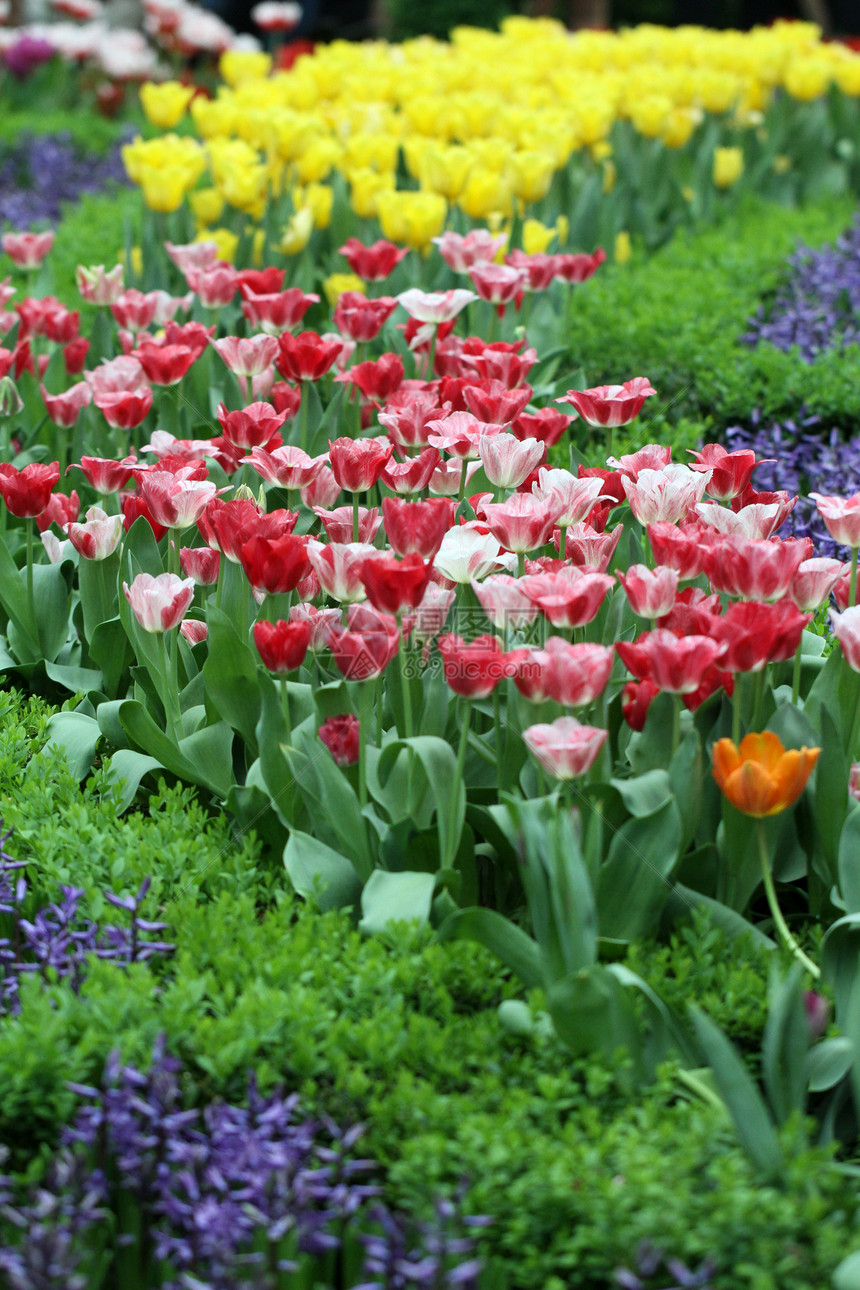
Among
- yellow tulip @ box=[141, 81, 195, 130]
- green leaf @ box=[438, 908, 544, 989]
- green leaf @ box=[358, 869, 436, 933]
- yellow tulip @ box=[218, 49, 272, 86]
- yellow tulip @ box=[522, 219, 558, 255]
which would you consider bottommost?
green leaf @ box=[358, 869, 436, 933]

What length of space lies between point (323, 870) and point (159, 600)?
534 millimetres

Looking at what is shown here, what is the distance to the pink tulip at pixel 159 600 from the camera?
2227 millimetres

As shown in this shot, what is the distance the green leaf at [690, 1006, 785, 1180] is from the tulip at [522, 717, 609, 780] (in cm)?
35

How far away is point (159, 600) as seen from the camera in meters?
2.23

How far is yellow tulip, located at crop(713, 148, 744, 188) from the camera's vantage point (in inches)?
248

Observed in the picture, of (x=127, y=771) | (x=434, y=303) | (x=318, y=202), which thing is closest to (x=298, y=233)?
(x=318, y=202)

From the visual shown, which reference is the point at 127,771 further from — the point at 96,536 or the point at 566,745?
the point at 566,745

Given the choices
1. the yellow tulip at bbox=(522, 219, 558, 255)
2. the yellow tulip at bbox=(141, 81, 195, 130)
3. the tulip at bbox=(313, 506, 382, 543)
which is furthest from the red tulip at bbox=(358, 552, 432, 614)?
the yellow tulip at bbox=(141, 81, 195, 130)

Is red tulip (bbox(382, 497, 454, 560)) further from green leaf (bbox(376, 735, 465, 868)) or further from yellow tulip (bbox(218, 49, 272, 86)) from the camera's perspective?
yellow tulip (bbox(218, 49, 272, 86))

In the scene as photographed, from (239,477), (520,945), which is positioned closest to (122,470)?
(239,477)

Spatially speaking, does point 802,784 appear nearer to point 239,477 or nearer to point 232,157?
point 239,477

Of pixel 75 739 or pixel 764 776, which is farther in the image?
pixel 75 739

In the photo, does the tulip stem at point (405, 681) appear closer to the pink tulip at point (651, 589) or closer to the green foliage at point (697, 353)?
the pink tulip at point (651, 589)

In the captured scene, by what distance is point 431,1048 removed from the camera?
177cm
